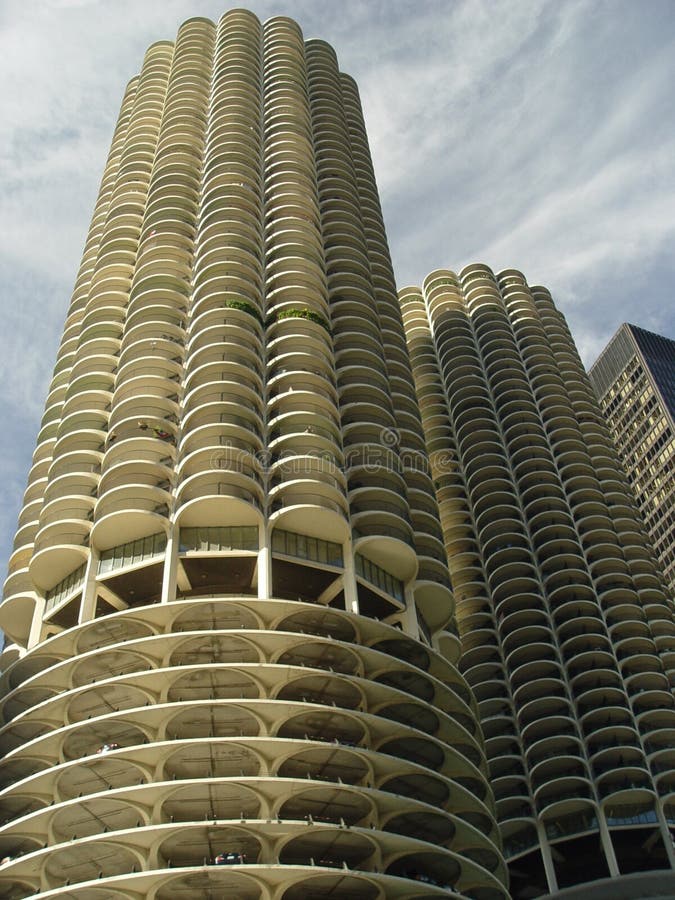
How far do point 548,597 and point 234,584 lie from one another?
1814 inches

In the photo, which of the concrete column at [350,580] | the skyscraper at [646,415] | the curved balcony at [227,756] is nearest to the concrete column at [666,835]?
the curved balcony at [227,756]

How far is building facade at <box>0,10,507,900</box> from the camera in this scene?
41.5 m

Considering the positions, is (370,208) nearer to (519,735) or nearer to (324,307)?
(324,307)

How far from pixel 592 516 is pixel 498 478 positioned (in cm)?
1029

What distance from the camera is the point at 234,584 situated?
176 feet

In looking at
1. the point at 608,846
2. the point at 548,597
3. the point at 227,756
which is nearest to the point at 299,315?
the point at 227,756

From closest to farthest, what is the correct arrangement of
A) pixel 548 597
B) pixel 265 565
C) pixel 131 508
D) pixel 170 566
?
1. pixel 170 566
2. pixel 265 565
3. pixel 131 508
4. pixel 548 597

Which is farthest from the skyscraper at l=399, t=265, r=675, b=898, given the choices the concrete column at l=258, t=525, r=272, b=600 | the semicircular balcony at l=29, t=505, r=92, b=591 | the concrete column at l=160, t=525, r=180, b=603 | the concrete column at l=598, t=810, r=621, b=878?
the semicircular balcony at l=29, t=505, r=92, b=591

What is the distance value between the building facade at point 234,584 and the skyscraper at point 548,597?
81.4 ft

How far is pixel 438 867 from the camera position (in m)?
43.9

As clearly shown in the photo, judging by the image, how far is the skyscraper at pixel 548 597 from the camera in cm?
7781

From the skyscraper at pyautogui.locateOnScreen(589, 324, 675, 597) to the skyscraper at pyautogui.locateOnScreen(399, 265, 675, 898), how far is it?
116ft

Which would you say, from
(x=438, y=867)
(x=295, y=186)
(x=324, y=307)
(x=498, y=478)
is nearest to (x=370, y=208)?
(x=295, y=186)

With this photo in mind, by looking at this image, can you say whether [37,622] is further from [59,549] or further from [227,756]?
[227,756]
